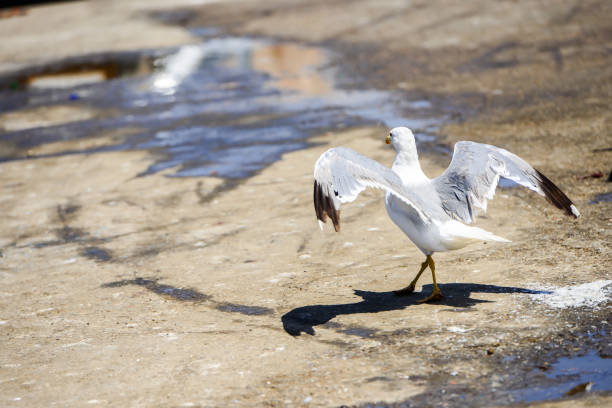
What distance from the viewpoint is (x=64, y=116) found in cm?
1284

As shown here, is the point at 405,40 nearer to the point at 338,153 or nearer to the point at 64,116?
the point at 64,116

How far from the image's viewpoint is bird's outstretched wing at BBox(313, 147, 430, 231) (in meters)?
4.91

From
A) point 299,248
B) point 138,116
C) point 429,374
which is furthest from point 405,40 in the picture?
point 429,374

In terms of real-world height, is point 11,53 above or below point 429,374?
above

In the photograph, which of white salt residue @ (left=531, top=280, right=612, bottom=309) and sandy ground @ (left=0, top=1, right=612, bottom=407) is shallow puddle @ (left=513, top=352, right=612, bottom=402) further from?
white salt residue @ (left=531, top=280, right=612, bottom=309)

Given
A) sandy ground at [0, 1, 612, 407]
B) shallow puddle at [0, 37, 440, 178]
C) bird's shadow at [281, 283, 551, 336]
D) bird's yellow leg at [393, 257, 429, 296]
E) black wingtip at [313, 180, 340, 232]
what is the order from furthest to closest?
shallow puddle at [0, 37, 440, 178] → bird's yellow leg at [393, 257, 429, 296] → bird's shadow at [281, 283, 551, 336] → black wingtip at [313, 180, 340, 232] → sandy ground at [0, 1, 612, 407]

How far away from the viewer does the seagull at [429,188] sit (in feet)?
16.2

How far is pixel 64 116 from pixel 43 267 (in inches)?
256

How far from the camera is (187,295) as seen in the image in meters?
5.98

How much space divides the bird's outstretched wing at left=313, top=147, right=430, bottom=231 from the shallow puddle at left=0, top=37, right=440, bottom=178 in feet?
13.5

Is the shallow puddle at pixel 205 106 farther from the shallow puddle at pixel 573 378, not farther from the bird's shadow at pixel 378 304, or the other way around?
the shallow puddle at pixel 573 378

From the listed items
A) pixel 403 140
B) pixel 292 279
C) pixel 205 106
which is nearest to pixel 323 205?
pixel 403 140

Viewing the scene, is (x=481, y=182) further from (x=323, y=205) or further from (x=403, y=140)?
(x=323, y=205)

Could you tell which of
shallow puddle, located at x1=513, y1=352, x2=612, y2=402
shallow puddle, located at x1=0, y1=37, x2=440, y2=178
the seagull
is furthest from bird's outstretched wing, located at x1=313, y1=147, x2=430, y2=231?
shallow puddle, located at x1=0, y1=37, x2=440, y2=178
